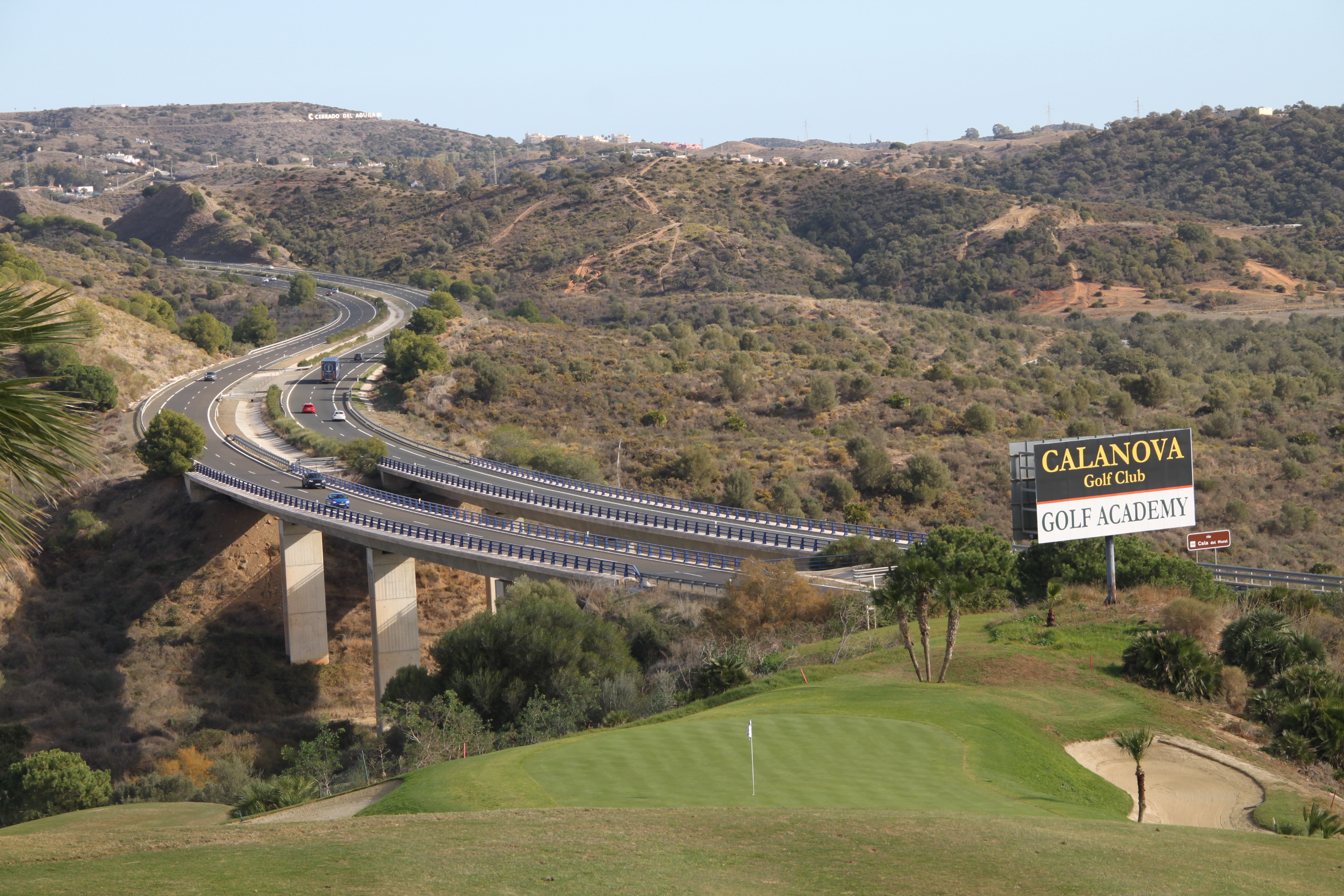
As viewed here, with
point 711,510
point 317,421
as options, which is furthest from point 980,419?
point 317,421

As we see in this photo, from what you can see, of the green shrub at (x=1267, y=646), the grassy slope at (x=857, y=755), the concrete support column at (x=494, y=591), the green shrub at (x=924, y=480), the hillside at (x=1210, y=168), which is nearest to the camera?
the grassy slope at (x=857, y=755)

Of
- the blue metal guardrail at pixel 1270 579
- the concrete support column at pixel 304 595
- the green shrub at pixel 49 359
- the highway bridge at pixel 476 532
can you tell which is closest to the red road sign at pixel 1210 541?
the blue metal guardrail at pixel 1270 579

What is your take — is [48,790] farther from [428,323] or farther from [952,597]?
[428,323]

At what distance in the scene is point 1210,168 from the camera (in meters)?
155

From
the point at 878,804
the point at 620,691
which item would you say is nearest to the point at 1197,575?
the point at 620,691

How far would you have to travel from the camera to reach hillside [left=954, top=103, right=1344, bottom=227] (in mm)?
141375

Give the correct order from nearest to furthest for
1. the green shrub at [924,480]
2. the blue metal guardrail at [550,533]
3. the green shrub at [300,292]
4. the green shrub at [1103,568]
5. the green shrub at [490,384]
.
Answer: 1. the green shrub at [1103,568]
2. the blue metal guardrail at [550,533]
3. the green shrub at [924,480]
4. the green shrub at [490,384]
5. the green shrub at [300,292]

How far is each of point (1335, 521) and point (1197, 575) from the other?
2735 centimetres

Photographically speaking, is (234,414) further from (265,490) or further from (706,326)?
(706,326)

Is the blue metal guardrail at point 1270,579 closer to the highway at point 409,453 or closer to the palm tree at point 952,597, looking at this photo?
the highway at point 409,453

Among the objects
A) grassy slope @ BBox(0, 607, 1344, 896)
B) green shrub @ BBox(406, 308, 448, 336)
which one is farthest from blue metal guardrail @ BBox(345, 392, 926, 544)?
green shrub @ BBox(406, 308, 448, 336)

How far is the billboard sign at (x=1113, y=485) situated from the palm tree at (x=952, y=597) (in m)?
6.84

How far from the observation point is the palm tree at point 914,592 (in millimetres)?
25297

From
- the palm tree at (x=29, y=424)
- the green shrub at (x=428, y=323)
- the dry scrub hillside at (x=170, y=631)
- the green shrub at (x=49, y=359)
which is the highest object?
the green shrub at (x=428, y=323)
